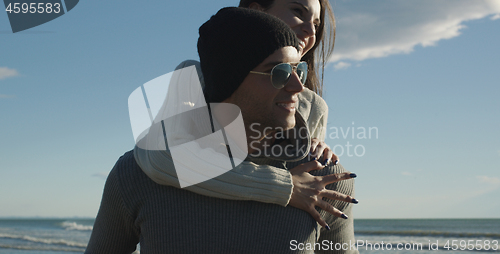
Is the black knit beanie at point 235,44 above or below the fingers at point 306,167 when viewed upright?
above

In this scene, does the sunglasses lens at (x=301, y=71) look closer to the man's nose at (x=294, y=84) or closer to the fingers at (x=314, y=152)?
the man's nose at (x=294, y=84)

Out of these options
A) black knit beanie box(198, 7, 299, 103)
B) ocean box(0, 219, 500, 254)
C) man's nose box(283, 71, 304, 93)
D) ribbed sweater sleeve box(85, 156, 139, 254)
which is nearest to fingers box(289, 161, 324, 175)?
man's nose box(283, 71, 304, 93)

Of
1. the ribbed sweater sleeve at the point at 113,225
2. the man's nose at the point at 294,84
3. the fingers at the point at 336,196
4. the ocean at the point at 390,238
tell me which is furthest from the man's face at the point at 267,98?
the ocean at the point at 390,238

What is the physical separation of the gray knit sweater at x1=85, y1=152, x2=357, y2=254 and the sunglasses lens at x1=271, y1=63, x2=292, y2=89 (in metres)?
0.54

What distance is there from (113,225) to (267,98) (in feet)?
3.00

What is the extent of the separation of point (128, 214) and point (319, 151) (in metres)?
1.00

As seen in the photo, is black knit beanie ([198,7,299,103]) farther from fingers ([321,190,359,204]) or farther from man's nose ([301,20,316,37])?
man's nose ([301,20,316,37])

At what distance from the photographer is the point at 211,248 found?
1.85 metres

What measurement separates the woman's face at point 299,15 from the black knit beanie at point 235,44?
1.35 meters

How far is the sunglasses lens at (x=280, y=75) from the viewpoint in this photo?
196 centimetres

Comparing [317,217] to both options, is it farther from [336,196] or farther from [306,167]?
[306,167]

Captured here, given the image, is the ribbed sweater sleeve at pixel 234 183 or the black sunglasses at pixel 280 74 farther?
the black sunglasses at pixel 280 74

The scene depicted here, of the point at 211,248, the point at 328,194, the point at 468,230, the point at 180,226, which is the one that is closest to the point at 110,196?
the point at 180,226

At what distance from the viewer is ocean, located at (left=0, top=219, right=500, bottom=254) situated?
1499cm
